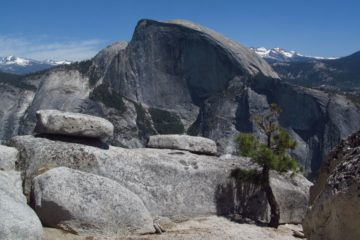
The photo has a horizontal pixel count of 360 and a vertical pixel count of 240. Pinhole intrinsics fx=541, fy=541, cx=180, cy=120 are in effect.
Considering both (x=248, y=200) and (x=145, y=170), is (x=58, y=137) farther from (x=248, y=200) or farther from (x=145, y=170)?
(x=248, y=200)

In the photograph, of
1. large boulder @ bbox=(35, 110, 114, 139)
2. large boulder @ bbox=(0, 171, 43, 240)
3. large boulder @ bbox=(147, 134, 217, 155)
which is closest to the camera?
large boulder @ bbox=(0, 171, 43, 240)

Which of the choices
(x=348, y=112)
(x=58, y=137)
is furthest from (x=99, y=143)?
(x=348, y=112)

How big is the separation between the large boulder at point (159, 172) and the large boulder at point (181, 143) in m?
0.61

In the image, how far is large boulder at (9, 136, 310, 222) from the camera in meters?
19.2

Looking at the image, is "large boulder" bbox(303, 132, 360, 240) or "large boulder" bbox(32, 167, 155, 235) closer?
"large boulder" bbox(303, 132, 360, 240)

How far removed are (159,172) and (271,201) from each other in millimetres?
4943

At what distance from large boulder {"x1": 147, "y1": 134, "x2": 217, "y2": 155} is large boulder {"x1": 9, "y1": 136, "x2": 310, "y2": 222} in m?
0.61

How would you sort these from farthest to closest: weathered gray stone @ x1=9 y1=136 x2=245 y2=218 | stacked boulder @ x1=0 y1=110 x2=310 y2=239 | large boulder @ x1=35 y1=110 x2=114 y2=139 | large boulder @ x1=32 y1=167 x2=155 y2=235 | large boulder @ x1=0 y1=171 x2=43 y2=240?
large boulder @ x1=35 y1=110 x2=114 y2=139 < weathered gray stone @ x1=9 y1=136 x2=245 y2=218 < stacked boulder @ x1=0 y1=110 x2=310 y2=239 < large boulder @ x1=32 y1=167 x2=155 y2=235 < large boulder @ x1=0 y1=171 x2=43 y2=240

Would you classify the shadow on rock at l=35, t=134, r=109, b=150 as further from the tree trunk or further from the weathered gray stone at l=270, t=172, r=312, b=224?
the weathered gray stone at l=270, t=172, r=312, b=224

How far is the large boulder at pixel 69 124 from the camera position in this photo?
19453mm

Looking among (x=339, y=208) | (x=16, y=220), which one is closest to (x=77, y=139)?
(x=16, y=220)

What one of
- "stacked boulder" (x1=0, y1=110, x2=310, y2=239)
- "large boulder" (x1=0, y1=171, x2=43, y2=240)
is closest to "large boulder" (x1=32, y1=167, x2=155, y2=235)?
"stacked boulder" (x1=0, y1=110, x2=310, y2=239)

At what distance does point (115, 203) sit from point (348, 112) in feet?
627

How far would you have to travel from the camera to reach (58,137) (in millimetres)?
20078
